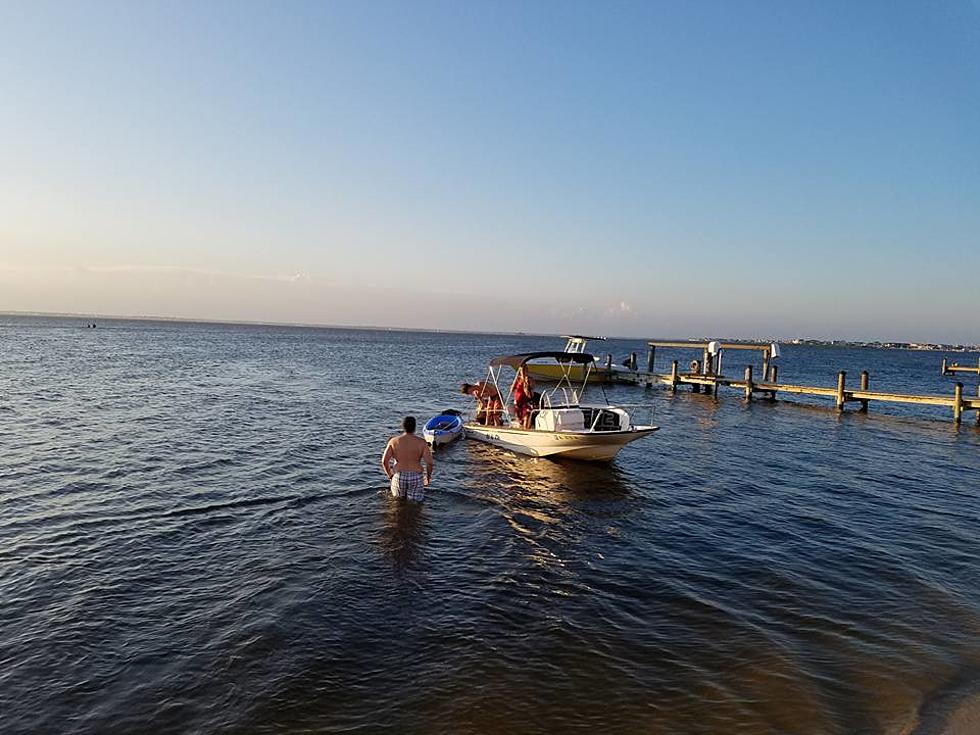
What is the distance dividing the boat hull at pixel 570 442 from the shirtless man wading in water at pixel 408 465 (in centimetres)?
562

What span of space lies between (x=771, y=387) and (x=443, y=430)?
25237 millimetres

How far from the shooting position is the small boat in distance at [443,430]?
2084cm

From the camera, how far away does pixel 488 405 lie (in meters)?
22.2

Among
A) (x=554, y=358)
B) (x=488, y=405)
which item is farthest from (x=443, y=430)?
(x=554, y=358)

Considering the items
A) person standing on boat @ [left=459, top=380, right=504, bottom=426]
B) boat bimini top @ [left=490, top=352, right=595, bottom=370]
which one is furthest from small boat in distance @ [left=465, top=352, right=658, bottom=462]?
person standing on boat @ [left=459, top=380, right=504, bottom=426]

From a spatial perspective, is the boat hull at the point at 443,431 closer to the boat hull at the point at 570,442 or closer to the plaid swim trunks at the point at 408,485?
the boat hull at the point at 570,442

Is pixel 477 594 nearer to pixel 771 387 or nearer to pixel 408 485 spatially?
pixel 408 485

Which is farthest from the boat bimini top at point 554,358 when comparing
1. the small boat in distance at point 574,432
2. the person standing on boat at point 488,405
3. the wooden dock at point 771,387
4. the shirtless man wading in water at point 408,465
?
the wooden dock at point 771,387

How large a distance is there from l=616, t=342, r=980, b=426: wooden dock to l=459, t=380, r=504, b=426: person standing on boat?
19.6 m

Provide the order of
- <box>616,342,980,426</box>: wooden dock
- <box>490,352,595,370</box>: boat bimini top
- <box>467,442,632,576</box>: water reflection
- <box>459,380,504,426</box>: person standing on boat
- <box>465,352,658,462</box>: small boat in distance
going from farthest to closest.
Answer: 1. <box>616,342,980,426</box>: wooden dock
2. <box>459,380,504,426</box>: person standing on boat
3. <box>490,352,595,370</box>: boat bimini top
4. <box>465,352,658,462</box>: small boat in distance
5. <box>467,442,632,576</box>: water reflection

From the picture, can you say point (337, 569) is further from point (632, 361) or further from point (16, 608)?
point (632, 361)

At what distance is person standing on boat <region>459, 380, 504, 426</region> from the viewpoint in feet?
70.9

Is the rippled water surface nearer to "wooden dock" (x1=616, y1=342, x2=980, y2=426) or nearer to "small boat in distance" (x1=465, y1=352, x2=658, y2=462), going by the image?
"small boat in distance" (x1=465, y1=352, x2=658, y2=462)

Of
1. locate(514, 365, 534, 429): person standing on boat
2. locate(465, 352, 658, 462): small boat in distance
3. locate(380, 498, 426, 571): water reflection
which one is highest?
locate(514, 365, 534, 429): person standing on boat
